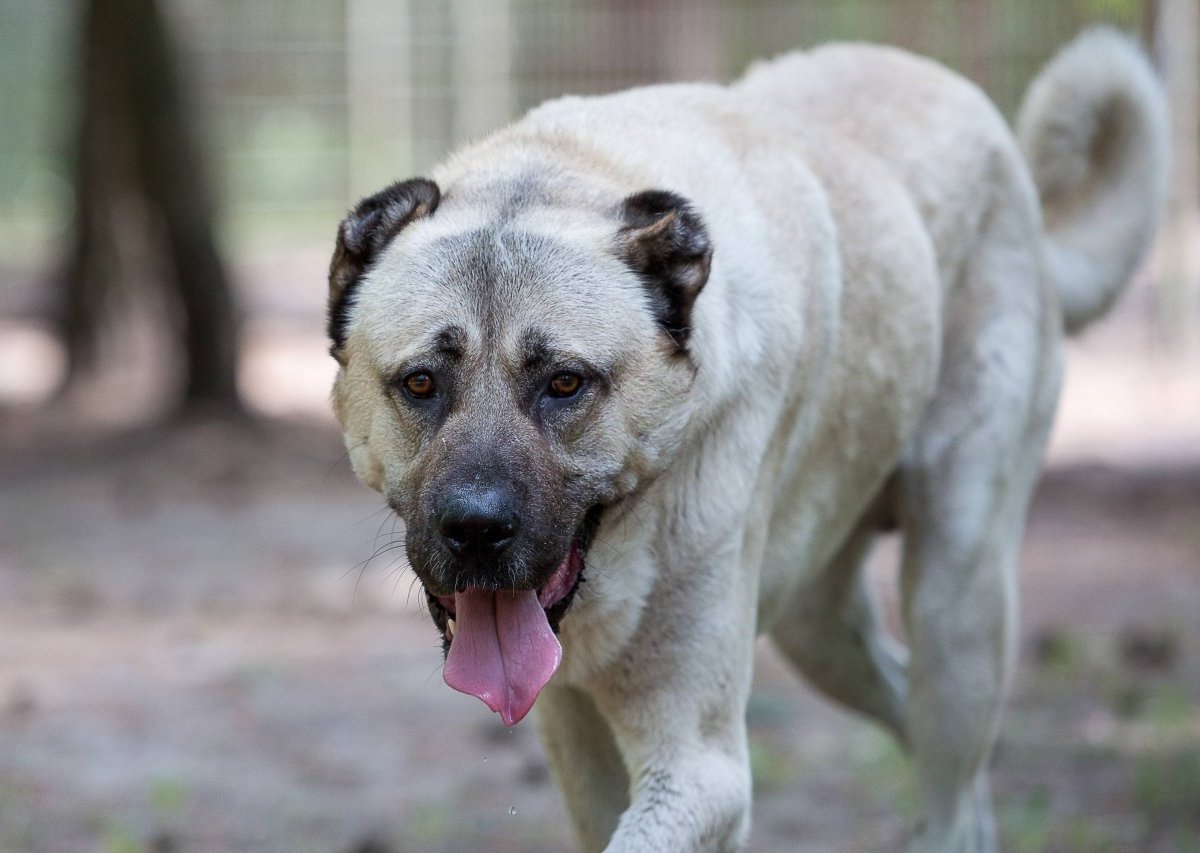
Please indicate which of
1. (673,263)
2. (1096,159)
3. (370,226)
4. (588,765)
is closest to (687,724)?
(588,765)

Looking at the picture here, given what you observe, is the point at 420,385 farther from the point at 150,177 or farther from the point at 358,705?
the point at 150,177

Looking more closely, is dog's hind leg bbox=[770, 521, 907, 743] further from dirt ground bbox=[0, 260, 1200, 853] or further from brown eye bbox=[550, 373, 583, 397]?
brown eye bbox=[550, 373, 583, 397]

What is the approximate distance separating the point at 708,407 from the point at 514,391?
0.44 meters

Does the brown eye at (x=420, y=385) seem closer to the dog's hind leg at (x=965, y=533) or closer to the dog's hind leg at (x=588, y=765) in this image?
the dog's hind leg at (x=588, y=765)

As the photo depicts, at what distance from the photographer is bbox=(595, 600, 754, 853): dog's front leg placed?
2906 mm

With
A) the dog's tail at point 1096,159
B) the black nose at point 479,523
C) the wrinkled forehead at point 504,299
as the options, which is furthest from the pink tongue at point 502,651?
the dog's tail at point 1096,159

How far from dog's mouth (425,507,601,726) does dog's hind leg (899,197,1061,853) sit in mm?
1514

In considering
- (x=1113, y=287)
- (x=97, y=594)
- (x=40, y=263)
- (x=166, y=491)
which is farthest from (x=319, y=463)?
(x=40, y=263)

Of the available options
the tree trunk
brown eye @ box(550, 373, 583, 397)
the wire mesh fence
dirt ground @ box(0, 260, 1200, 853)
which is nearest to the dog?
brown eye @ box(550, 373, 583, 397)

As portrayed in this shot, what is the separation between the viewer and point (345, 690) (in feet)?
19.0

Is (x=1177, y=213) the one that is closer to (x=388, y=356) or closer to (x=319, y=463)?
(x=319, y=463)

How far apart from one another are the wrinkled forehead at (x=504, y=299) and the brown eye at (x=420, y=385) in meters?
0.04

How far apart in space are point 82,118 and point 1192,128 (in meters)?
7.09

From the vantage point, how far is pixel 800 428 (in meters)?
3.51
